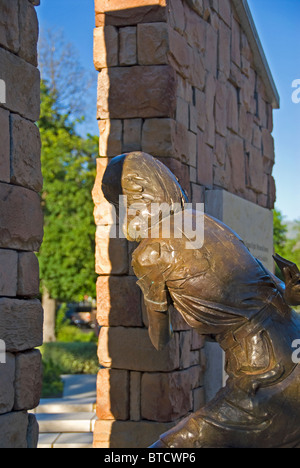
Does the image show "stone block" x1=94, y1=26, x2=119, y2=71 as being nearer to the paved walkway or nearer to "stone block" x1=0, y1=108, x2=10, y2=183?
"stone block" x1=0, y1=108, x2=10, y2=183

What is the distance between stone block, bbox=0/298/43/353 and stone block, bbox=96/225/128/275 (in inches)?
64.9

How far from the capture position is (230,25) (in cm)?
680

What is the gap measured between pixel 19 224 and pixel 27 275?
278mm

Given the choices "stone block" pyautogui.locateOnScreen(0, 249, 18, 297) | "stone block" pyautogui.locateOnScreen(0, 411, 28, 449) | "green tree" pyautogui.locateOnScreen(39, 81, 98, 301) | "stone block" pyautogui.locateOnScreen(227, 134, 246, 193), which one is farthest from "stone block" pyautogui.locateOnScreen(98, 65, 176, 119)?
"green tree" pyautogui.locateOnScreen(39, 81, 98, 301)

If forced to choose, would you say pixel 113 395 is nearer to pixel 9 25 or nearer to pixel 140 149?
pixel 140 149

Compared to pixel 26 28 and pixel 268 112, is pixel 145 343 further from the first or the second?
pixel 268 112

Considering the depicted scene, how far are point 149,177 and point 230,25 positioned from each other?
4.43m

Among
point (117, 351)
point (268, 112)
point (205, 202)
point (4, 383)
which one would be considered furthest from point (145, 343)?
point (268, 112)

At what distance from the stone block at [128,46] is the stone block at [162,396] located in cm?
239

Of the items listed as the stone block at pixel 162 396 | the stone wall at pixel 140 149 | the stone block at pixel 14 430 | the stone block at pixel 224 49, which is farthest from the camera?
the stone block at pixel 224 49

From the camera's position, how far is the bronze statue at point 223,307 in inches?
98.1
